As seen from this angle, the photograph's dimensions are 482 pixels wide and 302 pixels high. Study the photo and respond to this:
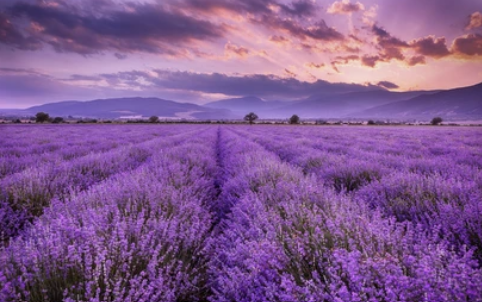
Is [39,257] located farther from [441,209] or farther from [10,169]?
→ [10,169]

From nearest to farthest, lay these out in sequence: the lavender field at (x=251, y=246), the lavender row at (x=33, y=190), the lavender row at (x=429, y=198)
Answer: the lavender field at (x=251, y=246), the lavender row at (x=429, y=198), the lavender row at (x=33, y=190)

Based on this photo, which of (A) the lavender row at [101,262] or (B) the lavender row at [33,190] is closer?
(A) the lavender row at [101,262]

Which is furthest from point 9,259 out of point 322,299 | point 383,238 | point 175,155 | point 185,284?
point 175,155

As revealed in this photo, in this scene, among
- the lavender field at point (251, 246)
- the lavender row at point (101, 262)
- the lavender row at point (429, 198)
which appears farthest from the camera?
the lavender row at point (429, 198)

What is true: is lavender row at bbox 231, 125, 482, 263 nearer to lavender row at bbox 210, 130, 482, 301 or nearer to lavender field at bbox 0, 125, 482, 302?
lavender field at bbox 0, 125, 482, 302

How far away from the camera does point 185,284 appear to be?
1.82m

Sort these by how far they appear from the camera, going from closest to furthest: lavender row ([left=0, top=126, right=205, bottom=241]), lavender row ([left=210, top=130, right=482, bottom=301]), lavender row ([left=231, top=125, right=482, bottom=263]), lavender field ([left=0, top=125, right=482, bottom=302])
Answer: lavender row ([left=210, top=130, right=482, bottom=301]), lavender field ([left=0, top=125, right=482, bottom=302]), lavender row ([left=231, top=125, right=482, bottom=263]), lavender row ([left=0, top=126, right=205, bottom=241])

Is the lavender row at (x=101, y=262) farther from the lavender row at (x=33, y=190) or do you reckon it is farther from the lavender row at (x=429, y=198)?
the lavender row at (x=429, y=198)

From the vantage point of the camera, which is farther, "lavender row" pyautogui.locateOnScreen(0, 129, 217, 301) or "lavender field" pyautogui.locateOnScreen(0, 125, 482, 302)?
"lavender row" pyautogui.locateOnScreen(0, 129, 217, 301)

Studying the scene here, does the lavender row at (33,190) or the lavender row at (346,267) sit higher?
the lavender row at (346,267)

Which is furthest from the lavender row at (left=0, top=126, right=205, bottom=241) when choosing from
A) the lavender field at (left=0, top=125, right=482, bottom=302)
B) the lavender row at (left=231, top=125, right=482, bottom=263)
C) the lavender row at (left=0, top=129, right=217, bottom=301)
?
the lavender row at (left=231, top=125, right=482, bottom=263)

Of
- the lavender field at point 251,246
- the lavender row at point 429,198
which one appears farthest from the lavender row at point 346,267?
the lavender row at point 429,198

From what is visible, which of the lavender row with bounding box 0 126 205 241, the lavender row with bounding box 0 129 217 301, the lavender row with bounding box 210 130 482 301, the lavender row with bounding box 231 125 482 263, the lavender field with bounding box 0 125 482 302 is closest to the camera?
the lavender row with bounding box 210 130 482 301

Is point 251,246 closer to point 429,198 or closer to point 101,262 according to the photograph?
point 101,262
